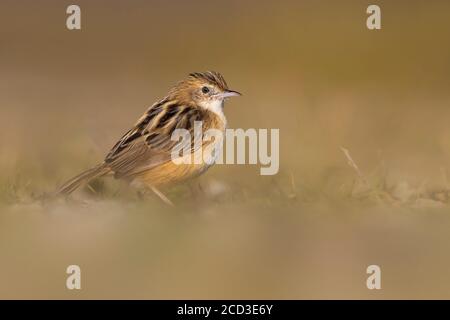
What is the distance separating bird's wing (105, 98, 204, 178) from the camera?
A: 24.7ft

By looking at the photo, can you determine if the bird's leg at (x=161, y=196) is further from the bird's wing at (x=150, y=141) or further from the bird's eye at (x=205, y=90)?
the bird's eye at (x=205, y=90)

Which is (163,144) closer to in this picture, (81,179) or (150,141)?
(150,141)

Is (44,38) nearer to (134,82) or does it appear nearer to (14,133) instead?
(134,82)

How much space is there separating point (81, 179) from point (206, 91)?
125 centimetres

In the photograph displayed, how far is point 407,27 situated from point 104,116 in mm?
5918

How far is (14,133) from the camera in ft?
34.8

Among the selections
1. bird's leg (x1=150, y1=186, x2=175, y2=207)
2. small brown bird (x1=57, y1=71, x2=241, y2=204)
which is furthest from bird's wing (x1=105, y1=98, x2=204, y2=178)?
bird's leg (x1=150, y1=186, x2=175, y2=207)

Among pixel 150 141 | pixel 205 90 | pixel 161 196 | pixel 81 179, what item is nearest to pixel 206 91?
pixel 205 90

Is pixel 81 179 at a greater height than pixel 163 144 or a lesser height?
lesser

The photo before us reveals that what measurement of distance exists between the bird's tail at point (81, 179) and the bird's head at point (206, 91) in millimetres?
907

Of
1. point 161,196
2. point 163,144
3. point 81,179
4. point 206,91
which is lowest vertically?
point 161,196

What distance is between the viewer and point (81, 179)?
25.3 feet

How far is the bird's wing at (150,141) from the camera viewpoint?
24.7 ft

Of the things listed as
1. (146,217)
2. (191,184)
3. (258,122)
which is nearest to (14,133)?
(258,122)
